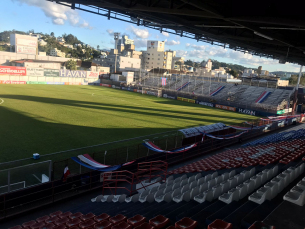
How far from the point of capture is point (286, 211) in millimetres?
5816

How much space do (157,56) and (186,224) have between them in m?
116

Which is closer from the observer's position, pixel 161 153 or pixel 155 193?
pixel 155 193

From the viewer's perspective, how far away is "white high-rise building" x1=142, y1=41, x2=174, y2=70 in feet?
379

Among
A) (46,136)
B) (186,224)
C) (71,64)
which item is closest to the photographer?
(186,224)

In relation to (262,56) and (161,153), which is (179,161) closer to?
(161,153)

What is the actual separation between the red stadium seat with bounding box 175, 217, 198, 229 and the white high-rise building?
113 metres

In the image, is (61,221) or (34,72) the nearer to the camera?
(61,221)

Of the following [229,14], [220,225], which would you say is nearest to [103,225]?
[220,225]

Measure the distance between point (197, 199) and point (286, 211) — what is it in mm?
2414

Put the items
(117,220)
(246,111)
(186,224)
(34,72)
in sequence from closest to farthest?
(186,224)
(117,220)
(246,111)
(34,72)

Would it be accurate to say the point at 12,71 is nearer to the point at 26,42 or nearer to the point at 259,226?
the point at 26,42

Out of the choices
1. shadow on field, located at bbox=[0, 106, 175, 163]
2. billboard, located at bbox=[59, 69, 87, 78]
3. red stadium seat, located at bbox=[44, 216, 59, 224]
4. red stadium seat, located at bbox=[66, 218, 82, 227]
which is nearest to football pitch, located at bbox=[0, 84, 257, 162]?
shadow on field, located at bbox=[0, 106, 175, 163]

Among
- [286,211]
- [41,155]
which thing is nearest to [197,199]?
[286,211]

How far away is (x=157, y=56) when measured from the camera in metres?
117
